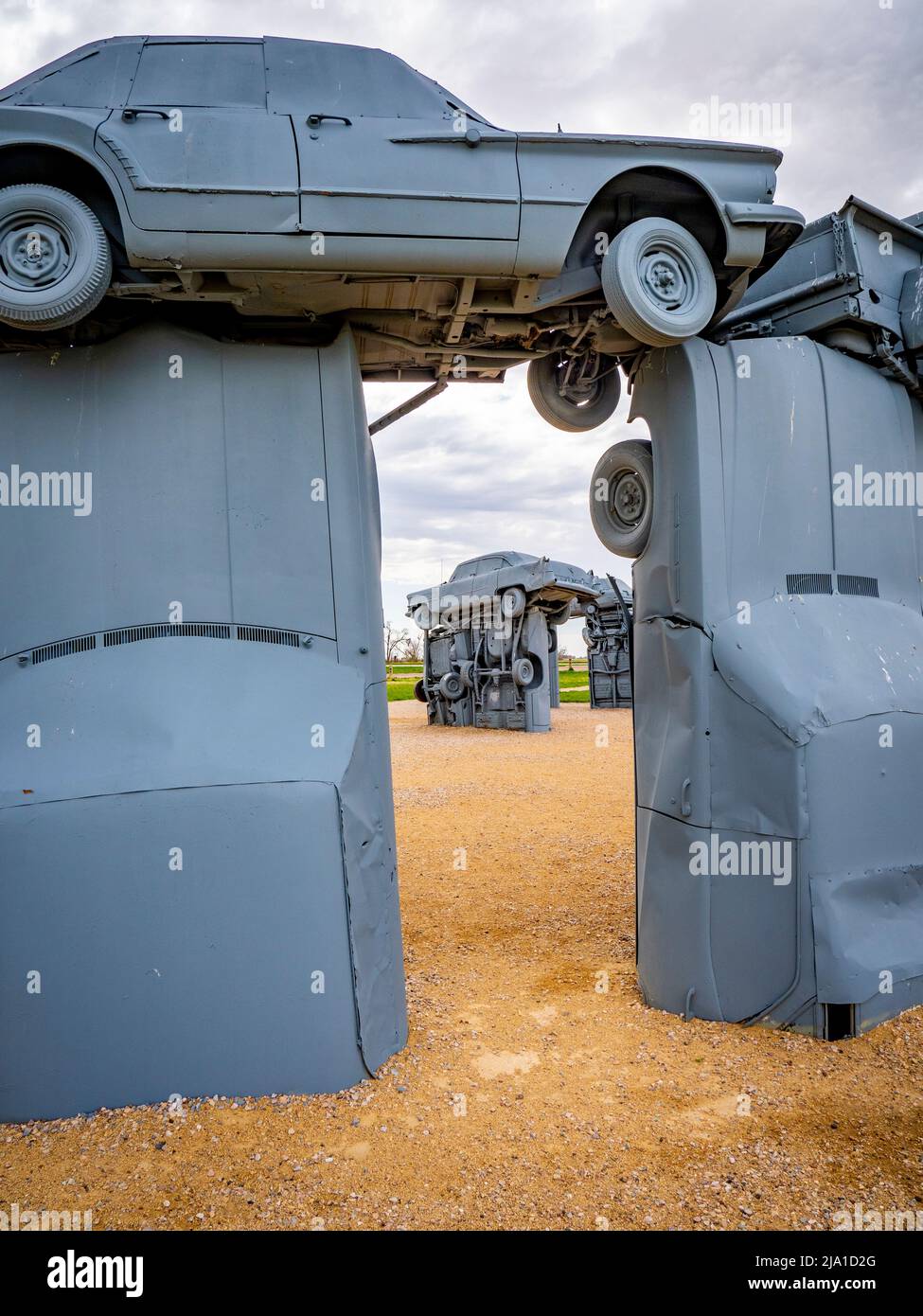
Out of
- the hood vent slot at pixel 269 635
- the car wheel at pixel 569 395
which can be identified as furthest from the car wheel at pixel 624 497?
the hood vent slot at pixel 269 635

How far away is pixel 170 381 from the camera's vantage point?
12.8ft

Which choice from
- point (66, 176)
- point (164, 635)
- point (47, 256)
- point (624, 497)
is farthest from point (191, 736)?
point (624, 497)

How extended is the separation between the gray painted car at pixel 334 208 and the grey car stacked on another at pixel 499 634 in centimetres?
1469

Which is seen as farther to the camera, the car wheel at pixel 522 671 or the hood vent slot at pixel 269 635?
the car wheel at pixel 522 671

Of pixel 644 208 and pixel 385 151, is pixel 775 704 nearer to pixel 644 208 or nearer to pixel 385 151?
pixel 644 208

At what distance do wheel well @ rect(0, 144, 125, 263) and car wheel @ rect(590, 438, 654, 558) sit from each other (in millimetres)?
2840

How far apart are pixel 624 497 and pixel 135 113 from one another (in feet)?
10.2

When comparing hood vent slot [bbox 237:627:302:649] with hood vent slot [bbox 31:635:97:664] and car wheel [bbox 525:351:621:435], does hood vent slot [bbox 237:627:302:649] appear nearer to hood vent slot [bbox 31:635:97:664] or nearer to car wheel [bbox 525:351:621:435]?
hood vent slot [bbox 31:635:97:664]

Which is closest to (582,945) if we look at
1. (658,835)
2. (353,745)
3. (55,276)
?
(658,835)

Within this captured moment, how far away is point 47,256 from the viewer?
11.4 feet

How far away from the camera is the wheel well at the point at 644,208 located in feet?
13.4

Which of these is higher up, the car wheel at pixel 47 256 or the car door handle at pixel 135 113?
the car door handle at pixel 135 113

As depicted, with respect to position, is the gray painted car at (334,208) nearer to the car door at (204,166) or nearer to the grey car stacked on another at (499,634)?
the car door at (204,166)
